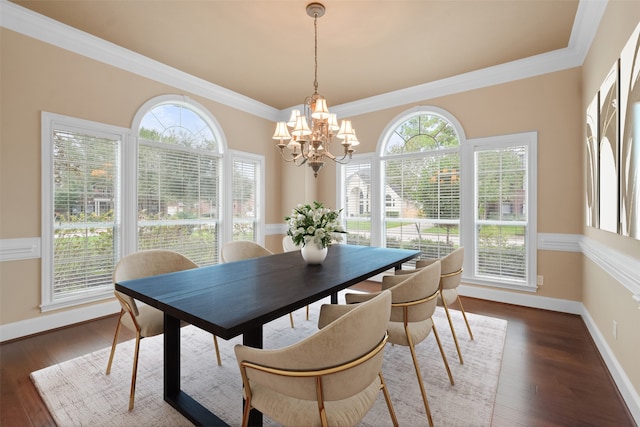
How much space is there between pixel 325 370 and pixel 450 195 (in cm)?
373

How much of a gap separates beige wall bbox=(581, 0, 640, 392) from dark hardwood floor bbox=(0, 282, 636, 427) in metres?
0.21

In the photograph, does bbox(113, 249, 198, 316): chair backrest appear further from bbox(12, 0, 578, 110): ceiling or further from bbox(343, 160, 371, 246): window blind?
bbox(343, 160, 371, 246): window blind

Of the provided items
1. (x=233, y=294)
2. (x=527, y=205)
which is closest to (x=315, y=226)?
(x=233, y=294)

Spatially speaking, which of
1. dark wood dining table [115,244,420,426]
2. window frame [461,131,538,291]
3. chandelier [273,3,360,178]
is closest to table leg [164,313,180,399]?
dark wood dining table [115,244,420,426]

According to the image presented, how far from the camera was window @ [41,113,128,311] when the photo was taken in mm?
2936

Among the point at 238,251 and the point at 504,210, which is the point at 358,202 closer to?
the point at 504,210

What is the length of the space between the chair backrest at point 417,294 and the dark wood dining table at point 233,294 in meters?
0.34

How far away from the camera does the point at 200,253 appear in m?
4.32

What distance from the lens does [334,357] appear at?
41.9 inches

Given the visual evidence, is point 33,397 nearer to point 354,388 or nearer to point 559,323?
point 354,388

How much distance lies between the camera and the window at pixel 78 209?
2.94m

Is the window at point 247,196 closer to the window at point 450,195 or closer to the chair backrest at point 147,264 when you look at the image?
the window at point 450,195

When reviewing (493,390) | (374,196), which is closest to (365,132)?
(374,196)

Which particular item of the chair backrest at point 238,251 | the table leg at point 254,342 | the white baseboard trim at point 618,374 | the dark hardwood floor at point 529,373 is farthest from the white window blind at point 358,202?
the table leg at point 254,342
